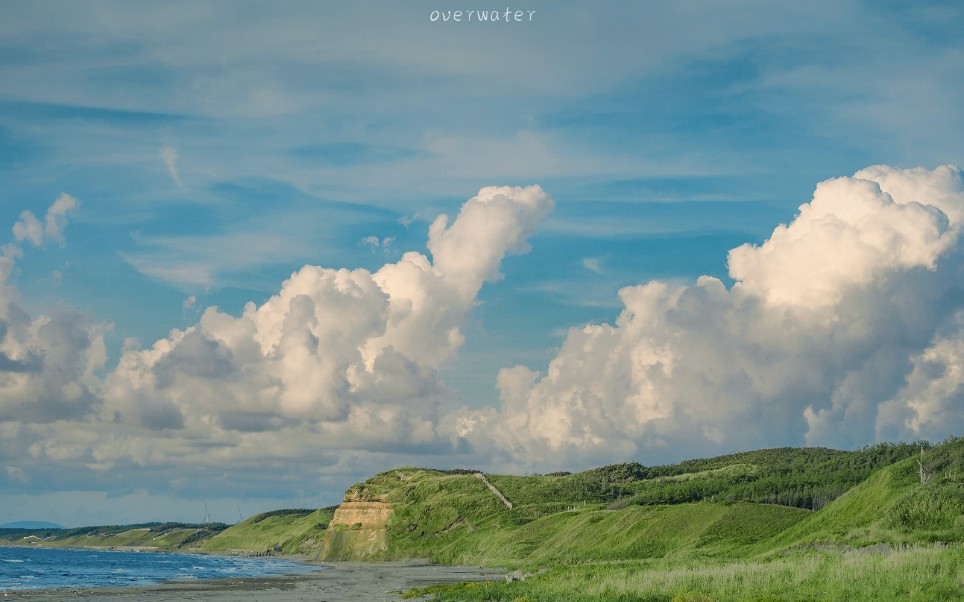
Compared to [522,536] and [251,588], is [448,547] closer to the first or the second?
[522,536]

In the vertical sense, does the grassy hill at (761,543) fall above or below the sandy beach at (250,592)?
above

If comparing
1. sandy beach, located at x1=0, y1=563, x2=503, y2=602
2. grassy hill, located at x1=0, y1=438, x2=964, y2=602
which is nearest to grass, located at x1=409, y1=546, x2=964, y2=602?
grassy hill, located at x1=0, y1=438, x2=964, y2=602

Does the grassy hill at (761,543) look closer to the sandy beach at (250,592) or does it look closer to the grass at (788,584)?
the grass at (788,584)

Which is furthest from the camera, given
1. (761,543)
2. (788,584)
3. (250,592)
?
(761,543)

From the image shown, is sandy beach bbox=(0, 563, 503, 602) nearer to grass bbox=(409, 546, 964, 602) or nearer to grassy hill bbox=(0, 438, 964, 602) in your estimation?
grassy hill bbox=(0, 438, 964, 602)

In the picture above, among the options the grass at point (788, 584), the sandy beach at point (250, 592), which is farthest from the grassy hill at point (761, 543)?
the sandy beach at point (250, 592)

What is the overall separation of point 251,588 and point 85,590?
632 inches

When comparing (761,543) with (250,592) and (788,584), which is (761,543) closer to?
(788,584)

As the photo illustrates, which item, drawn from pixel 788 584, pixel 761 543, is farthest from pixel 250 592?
pixel 788 584

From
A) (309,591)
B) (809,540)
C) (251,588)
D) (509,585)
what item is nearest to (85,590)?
(251,588)

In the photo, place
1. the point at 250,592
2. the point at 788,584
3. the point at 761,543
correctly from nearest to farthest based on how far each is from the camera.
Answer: the point at 788,584
the point at 250,592
the point at 761,543

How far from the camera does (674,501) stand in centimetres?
17612

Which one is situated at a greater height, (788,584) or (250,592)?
(788,584)

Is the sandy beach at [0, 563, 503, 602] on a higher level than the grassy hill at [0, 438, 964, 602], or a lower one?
lower
